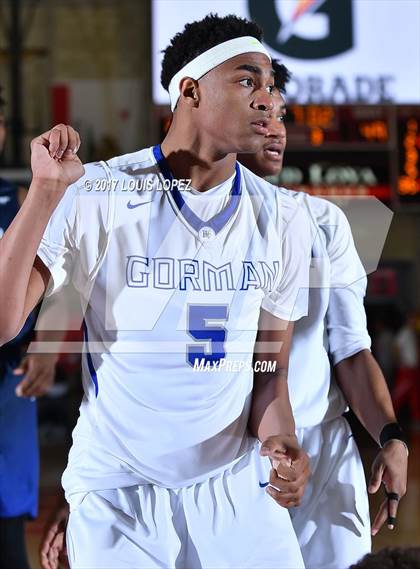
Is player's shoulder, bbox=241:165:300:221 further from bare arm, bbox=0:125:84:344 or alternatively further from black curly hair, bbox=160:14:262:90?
bare arm, bbox=0:125:84:344

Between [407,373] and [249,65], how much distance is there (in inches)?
42.7

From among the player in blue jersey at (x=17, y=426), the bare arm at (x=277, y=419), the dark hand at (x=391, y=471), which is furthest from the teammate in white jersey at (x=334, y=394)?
the player in blue jersey at (x=17, y=426)

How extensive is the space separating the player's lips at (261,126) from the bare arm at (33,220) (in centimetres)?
29

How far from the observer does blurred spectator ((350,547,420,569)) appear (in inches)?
41.6

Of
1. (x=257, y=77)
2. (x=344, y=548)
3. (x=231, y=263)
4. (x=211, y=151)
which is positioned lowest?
(x=344, y=548)

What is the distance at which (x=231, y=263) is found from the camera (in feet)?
4.91

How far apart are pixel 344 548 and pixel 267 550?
29 centimetres

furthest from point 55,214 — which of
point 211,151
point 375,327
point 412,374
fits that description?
point 412,374

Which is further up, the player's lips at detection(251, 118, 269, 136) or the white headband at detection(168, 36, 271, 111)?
the white headband at detection(168, 36, 271, 111)

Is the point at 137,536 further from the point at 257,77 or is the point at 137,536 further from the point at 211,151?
the point at 257,77

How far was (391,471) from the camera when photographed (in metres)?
1.60

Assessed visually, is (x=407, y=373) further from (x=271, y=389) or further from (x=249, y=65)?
(x=249, y=65)

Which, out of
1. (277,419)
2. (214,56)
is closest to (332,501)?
(277,419)

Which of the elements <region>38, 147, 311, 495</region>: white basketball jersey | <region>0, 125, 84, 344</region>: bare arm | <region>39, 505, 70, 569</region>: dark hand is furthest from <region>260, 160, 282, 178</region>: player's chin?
<region>39, 505, 70, 569</region>: dark hand
